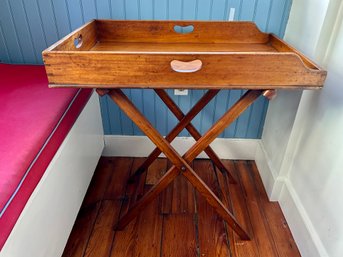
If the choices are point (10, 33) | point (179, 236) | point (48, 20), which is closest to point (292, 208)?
point (179, 236)

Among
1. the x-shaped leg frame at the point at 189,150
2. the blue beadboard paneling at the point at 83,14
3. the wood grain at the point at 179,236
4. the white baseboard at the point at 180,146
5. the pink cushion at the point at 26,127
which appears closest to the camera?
the pink cushion at the point at 26,127

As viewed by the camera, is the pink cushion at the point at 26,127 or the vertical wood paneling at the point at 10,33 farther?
the vertical wood paneling at the point at 10,33

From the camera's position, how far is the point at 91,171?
138 centimetres

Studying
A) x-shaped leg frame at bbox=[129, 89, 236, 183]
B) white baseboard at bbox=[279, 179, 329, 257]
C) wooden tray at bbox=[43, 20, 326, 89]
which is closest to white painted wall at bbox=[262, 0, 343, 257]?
white baseboard at bbox=[279, 179, 329, 257]

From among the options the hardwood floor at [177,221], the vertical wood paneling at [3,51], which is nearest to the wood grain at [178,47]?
the vertical wood paneling at [3,51]

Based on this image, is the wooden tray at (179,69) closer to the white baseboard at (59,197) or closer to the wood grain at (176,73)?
the wood grain at (176,73)

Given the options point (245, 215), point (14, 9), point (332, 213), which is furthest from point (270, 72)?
point (14, 9)

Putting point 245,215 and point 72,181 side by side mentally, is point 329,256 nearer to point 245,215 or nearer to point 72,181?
point 245,215

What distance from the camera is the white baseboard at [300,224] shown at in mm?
1068

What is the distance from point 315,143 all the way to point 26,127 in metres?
1.06

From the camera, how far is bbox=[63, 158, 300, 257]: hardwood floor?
3.92 feet

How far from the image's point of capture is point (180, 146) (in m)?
1.69

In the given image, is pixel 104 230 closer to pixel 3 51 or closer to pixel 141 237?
pixel 141 237

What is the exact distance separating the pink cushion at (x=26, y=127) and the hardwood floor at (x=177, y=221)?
51cm
